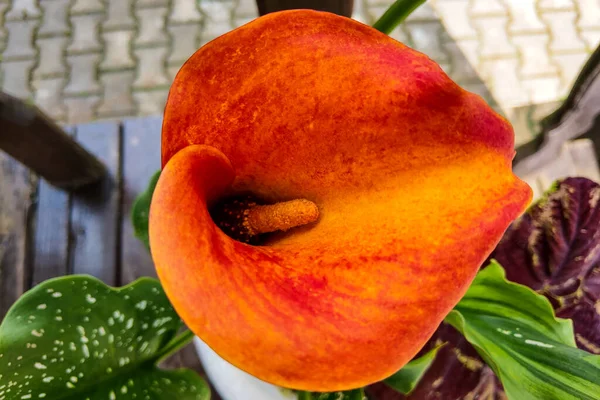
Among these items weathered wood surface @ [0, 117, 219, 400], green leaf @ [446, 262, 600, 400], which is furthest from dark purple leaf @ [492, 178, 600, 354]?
weathered wood surface @ [0, 117, 219, 400]

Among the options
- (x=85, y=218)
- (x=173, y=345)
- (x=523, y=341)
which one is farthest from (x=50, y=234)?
(x=523, y=341)

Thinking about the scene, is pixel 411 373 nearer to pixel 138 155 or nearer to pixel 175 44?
pixel 138 155

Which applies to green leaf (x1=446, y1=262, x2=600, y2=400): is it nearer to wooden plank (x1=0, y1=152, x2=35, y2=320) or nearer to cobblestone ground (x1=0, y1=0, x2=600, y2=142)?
wooden plank (x1=0, y1=152, x2=35, y2=320)

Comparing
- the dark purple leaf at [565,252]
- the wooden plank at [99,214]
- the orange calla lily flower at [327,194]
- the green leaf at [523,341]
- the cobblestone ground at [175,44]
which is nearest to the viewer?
the orange calla lily flower at [327,194]

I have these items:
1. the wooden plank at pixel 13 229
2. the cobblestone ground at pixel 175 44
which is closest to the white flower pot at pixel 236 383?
the wooden plank at pixel 13 229

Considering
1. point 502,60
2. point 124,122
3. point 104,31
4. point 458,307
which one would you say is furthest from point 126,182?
point 502,60

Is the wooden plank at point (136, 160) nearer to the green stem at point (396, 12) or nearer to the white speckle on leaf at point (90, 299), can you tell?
the white speckle on leaf at point (90, 299)
